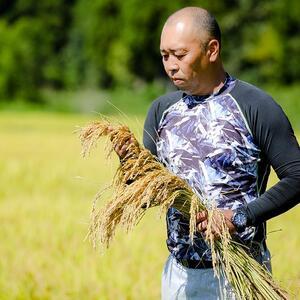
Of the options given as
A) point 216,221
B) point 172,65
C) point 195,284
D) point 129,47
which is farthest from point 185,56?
point 129,47

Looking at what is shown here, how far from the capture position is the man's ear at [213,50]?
3.37 meters

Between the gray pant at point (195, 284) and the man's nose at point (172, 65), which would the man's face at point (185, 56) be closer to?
the man's nose at point (172, 65)

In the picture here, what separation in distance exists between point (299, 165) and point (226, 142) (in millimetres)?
247

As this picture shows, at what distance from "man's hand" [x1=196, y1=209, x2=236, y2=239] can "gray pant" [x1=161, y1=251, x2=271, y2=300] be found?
22 cm

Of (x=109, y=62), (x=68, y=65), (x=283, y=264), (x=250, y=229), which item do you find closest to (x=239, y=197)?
(x=250, y=229)

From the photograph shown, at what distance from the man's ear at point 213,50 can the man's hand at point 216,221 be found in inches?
19.8

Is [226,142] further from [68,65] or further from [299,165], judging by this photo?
[68,65]

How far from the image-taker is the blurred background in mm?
7086

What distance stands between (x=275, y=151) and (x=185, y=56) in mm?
421

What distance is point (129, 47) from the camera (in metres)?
58.7

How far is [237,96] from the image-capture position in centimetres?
335

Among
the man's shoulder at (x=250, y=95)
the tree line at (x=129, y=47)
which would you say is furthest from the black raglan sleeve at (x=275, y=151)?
the tree line at (x=129, y=47)

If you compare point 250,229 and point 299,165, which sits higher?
point 299,165

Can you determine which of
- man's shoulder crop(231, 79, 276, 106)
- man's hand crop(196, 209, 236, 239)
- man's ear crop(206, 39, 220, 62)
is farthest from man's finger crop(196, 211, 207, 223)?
man's ear crop(206, 39, 220, 62)
